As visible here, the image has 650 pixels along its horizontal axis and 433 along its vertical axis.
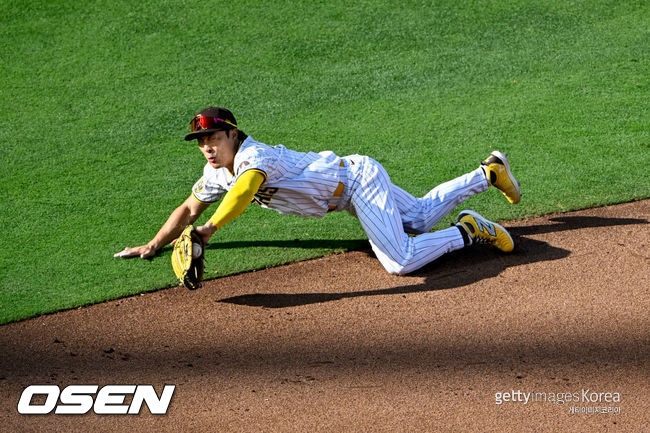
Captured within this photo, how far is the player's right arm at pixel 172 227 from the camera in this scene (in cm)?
507

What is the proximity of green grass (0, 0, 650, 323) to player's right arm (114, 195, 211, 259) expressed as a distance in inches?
3.5

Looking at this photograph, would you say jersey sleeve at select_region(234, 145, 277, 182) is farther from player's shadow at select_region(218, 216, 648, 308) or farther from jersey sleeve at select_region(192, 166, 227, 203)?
player's shadow at select_region(218, 216, 648, 308)

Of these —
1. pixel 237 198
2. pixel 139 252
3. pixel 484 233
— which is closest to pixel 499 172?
pixel 484 233

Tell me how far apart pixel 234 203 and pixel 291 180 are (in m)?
0.49

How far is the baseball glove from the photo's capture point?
13.9 ft

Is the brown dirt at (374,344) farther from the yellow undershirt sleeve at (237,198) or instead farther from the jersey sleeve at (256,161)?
the jersey sleeve at (256,161)

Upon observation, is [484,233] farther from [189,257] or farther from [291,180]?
[189,257]

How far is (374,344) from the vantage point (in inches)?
164

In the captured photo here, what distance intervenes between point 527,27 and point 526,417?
5.27 m

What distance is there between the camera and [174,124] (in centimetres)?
680

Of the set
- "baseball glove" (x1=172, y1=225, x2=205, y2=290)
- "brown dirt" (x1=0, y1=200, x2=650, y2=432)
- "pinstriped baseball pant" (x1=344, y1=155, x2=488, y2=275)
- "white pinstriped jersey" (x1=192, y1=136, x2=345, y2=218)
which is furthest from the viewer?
"pinstriped baseball pant" (x1=344, y1=155, x2=488, y2=275)

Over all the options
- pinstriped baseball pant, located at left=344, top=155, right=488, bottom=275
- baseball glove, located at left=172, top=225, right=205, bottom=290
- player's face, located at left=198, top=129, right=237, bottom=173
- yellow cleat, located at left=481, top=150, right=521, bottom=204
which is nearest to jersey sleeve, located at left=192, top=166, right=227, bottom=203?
player's face, located at left=198, top=129, right=237, bottom=173

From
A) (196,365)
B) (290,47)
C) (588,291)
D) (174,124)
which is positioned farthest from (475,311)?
(290,47)

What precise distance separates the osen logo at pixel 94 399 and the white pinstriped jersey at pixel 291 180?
1.26 m
